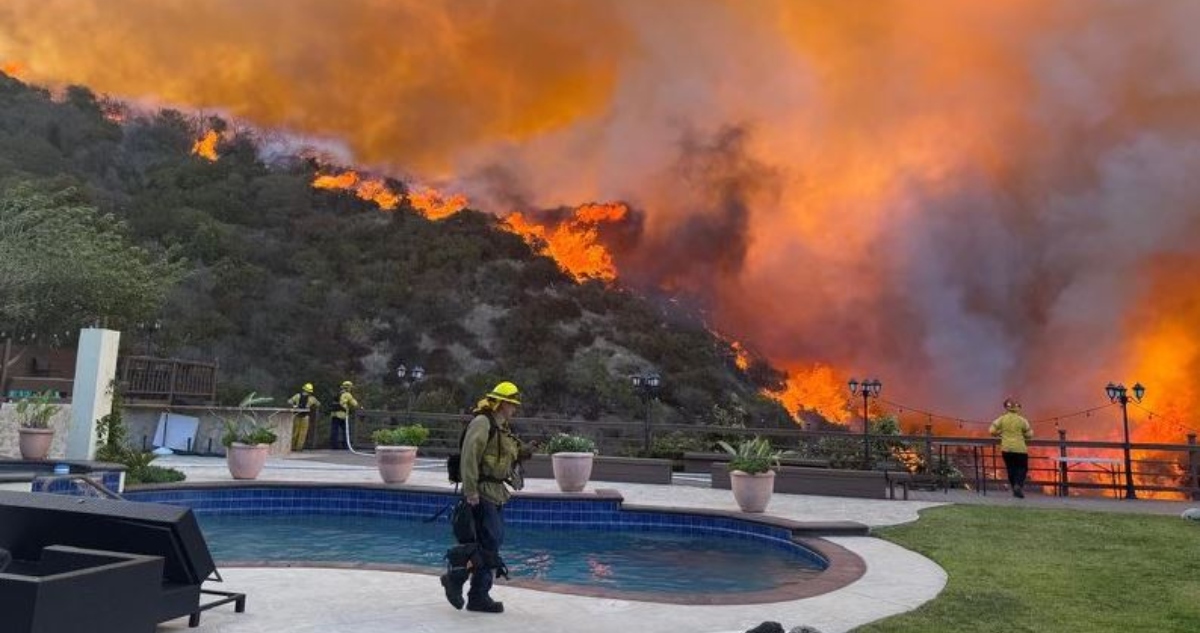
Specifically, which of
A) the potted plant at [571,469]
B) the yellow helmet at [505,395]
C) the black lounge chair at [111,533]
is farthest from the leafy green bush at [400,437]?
the black lounge chair at [111,533]

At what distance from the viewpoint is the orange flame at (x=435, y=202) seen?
2042 inches

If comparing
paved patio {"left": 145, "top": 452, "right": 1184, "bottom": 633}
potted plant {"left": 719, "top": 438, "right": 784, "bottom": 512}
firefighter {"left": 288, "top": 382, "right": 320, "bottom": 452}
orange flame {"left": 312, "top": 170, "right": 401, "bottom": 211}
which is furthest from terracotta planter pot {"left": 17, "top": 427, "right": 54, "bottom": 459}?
orange flame {"left": 312, "top": 170, "right": 401, "bottom": 211}

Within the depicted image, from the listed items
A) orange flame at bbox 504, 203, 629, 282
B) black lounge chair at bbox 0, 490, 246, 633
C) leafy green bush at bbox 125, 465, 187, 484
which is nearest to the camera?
black lounge chair at bbox 0, 490, 246, 633

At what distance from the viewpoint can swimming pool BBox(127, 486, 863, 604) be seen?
7.11 metres

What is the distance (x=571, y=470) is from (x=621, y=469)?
3793mm

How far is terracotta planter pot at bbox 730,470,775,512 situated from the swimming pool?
542 mm

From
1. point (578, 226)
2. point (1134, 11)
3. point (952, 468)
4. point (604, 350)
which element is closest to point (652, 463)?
point (952, 468)

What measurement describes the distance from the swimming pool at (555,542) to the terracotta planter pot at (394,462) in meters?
0.76

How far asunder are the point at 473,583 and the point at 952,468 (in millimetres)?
14601

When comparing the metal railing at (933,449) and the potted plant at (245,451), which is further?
the metal railing at (933,449)

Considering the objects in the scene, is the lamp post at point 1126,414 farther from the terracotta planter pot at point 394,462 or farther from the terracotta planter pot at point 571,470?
the terracotta planter pot at point 394,462

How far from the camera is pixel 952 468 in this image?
54.7 feet

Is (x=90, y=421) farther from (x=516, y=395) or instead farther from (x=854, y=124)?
(x=854, y=124)

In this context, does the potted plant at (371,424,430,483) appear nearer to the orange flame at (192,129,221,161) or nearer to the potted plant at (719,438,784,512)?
the potted plant at (719,438,784,512)
